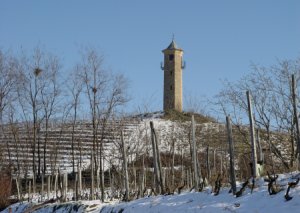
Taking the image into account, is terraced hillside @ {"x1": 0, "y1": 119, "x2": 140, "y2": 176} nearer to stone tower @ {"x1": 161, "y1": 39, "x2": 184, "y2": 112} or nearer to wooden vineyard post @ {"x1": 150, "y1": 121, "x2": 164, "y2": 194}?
stone tower @ {"x1": 161, "y1": 39, "x2": 184, "y2": 112}

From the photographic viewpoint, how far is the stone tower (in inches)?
1788

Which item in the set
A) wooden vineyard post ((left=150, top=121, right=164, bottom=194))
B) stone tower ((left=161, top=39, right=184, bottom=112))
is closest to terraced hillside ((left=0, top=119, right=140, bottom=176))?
stone tower ((left=161, top=39, right=184, bottom=112))

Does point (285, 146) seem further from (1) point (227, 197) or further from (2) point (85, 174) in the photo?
(2) point (85, 174)

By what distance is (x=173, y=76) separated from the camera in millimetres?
46500

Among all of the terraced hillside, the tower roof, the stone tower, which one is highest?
the tower roof

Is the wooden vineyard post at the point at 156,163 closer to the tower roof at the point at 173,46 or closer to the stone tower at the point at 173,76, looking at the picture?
the stone tower at the point at 173,76

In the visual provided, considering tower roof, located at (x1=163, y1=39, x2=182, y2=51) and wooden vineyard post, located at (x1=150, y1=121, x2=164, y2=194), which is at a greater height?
tower roof, located at (x1=163, y1=39, x2=182, y2=51)

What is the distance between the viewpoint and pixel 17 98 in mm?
23719

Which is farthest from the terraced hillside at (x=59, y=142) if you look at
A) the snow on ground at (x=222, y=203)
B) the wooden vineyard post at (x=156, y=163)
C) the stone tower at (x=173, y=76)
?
the snow on ground at (x=222, y=203)

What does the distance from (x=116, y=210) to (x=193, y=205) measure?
225 cm

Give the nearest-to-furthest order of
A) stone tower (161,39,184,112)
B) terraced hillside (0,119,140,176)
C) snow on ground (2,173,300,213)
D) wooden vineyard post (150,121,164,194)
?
snow on ground (2,173,300,213) < wooden vineyard post (150,121,164,194) < terraced hillside (0,119,140,176) < stone tower (161,39,184,112)

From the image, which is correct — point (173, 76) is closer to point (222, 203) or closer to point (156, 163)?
point (156, 163)

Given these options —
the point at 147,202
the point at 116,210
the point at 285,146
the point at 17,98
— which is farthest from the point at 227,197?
the point at 17,98

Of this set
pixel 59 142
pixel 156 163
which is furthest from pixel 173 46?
pixel 156 163
